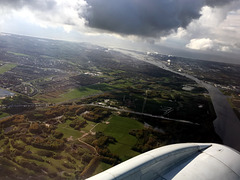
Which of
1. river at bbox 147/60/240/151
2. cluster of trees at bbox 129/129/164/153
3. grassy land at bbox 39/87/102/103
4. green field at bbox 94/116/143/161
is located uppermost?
river at bbox 147/60/240/151

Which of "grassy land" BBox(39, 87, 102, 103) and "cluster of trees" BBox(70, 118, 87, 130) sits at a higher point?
"cluster of trees" BBox(70, 118, 87, 130)

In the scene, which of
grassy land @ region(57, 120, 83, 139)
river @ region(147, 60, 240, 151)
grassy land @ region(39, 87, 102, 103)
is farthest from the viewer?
grassy land @ region(39, 87, 102, 103)

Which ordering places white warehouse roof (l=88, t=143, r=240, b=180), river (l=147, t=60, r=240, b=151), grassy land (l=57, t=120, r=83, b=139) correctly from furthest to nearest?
river (l=147, t=60, r=240, b=151) → grassy land (l=57, t=120, r=83, b=139) → white warehouse roof (l=88, t=143, r=240, b=180)

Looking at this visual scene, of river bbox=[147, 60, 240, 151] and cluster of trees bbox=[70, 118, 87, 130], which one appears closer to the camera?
cluster of trees bbox=[70, 118, 87, 130]

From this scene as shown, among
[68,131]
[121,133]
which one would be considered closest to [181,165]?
[121,133]

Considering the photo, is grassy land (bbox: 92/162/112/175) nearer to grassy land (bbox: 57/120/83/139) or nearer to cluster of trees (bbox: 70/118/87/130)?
grassy land (bbox: 57/120/83/139)

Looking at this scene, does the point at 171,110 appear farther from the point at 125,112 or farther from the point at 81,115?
the point at 81,115

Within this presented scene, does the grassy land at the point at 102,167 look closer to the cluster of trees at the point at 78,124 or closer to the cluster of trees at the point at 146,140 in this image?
the cluster of trees at the point at 146,140

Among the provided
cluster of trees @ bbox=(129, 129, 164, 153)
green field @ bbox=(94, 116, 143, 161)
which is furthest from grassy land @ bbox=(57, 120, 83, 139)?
cluster of trees @ bbox=(129, 129, 164, 153)
